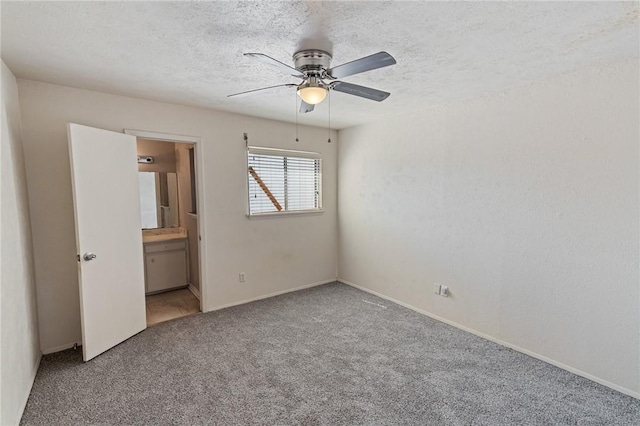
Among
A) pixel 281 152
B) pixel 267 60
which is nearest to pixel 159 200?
pixel 281 152

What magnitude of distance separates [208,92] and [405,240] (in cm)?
272

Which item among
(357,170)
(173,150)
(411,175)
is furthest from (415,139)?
(173,150)

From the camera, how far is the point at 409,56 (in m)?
2.05

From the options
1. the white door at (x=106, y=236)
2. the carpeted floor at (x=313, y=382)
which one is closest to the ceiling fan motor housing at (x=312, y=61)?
the white door at (x=106, y=236)

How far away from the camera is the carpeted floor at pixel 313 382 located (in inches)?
76.7

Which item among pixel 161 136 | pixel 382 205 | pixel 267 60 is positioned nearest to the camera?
pixel 267 60

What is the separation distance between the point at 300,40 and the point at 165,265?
12.2 feet

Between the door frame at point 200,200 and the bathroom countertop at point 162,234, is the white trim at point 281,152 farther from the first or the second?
the bathroom countertop at point 162,234

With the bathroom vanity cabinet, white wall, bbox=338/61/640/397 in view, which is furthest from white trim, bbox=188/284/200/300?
white wall, bbox=338/61/640/397

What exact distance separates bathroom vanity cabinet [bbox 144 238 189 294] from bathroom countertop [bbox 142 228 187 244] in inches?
1.7

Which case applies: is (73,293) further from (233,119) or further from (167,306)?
(233,119)

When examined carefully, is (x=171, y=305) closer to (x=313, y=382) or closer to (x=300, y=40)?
(x=313, y=382)

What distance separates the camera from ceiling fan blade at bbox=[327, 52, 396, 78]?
1.54 metres

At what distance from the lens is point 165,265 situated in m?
4.32
